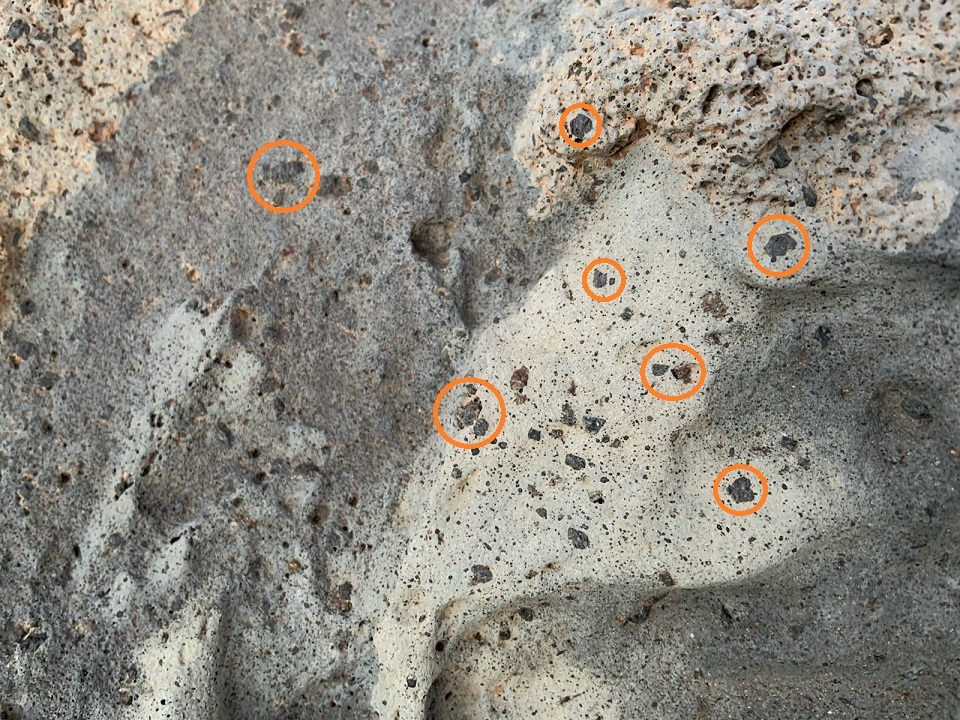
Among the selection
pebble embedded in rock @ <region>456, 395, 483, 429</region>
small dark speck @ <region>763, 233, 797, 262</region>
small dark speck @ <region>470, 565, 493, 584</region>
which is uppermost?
small dark speck @ <region>763, 233, 797, 262</region>

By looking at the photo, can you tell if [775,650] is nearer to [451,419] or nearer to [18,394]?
[451,419]

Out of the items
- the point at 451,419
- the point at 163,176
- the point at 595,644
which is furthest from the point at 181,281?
the point at 595,644

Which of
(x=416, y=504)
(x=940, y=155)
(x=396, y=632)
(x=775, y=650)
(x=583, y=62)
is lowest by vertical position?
(x=775, y=650)

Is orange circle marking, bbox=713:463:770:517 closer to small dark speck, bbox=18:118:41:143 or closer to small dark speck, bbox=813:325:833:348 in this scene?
small dark speck, bbox=813:325:833:348

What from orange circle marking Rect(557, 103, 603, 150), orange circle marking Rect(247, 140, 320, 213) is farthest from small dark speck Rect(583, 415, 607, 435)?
orange circle marking Rect(247, 140, 320, 213)

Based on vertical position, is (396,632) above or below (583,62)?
below

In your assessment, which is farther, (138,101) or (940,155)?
(138,101)

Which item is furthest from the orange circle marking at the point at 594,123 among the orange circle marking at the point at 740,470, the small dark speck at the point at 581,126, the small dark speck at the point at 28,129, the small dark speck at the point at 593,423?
the small dark speck at the point at 28,129
